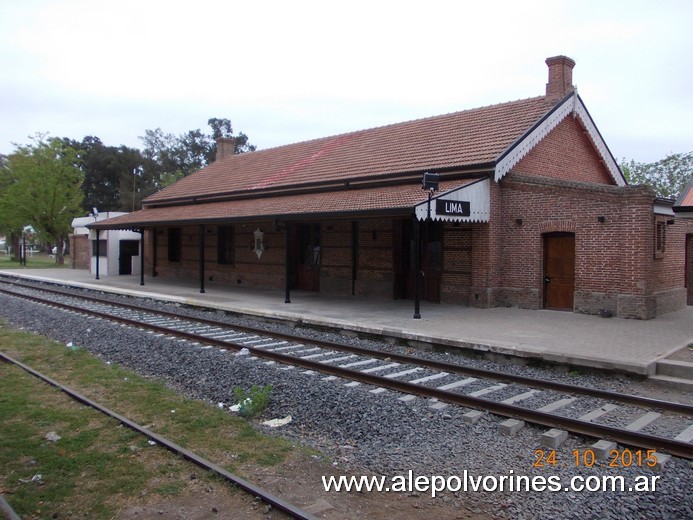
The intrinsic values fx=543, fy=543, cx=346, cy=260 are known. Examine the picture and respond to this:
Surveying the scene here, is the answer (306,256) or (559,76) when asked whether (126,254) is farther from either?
(559,76)

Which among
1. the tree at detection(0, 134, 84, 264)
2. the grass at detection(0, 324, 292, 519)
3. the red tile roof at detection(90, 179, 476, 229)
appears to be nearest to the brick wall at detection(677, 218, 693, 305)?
the red tile roof at detection(90, 179, 476, 229)

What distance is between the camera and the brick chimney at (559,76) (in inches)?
640

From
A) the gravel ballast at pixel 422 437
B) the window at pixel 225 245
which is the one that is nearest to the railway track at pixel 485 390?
the gravel ballast at pixel 422 437

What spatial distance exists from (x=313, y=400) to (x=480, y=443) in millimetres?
2143

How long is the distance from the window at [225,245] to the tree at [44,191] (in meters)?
20.7

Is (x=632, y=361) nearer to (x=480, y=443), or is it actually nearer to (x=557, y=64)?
(x=480, y=443)

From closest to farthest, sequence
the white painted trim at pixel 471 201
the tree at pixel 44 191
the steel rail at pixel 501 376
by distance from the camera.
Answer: the steel rail at pixel 501 376 → the white painted trim at pixel 471 201 → the tree at pixel 44 191

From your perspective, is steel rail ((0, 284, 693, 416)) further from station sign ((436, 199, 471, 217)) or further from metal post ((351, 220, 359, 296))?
metal post ((351, 220, 359, 296))

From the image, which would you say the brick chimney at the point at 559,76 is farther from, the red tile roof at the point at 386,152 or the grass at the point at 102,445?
the grass at the point at 102,445

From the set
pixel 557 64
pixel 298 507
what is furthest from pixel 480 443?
pixel 557 64

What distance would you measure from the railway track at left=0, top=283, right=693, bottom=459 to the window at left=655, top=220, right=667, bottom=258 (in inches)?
280

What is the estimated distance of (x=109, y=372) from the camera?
26.7ft

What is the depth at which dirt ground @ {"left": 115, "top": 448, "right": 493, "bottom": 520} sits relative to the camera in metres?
3.98

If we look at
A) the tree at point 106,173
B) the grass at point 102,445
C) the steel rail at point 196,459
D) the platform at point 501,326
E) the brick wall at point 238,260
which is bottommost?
the grass at point 102,445
